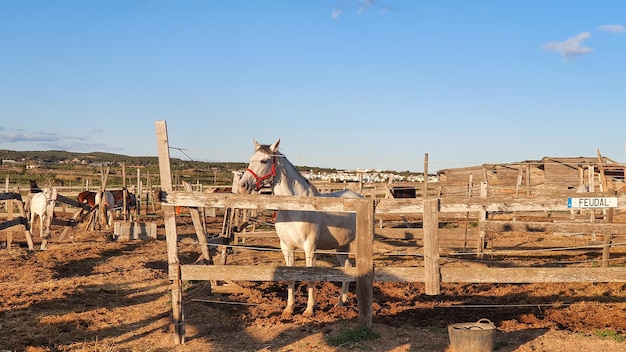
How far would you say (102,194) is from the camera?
2255cm

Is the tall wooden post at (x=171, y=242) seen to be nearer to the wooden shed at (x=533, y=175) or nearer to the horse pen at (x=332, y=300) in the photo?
the horse pen at (x=332, y=300)

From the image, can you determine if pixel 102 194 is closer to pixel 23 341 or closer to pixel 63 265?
pixel 63 265

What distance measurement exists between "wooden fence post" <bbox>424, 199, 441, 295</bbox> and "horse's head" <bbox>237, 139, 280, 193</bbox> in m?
2.48

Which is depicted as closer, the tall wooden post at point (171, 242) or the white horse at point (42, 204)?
the tall wooden post at point (171, 242)

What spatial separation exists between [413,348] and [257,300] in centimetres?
335

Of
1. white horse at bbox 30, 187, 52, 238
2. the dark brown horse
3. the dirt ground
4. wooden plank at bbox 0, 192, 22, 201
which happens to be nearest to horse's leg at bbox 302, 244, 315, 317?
the dirt ground

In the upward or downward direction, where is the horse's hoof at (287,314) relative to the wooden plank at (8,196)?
downward

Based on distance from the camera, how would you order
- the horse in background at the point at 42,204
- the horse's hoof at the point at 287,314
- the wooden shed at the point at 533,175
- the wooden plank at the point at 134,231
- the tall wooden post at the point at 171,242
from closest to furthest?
the tall wooden post at the point at 171,242, the horse's hoof at the point at 287,314, the wooden plank at the point at 134,231, the horse in background at the point at 42,204, the wooden shed at the point at 533,175

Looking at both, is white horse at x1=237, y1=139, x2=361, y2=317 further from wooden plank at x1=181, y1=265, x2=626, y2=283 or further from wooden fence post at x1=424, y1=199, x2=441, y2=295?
wooden fence post at x1=424, y1=199, x2=441, y2=295

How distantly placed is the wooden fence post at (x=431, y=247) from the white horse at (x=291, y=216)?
1.75m

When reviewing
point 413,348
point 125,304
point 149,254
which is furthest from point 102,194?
point 413,348

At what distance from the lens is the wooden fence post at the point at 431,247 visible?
712 cm

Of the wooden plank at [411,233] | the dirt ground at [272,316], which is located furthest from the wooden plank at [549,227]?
the wooden plank at [411,233]

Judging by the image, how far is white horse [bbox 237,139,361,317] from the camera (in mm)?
8453
